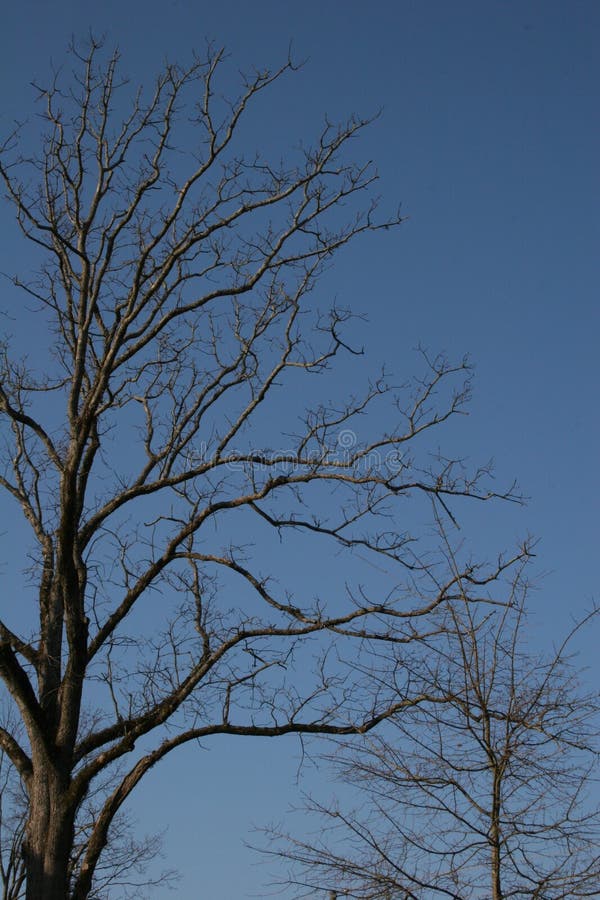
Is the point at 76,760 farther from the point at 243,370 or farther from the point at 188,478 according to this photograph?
the point at 243,370

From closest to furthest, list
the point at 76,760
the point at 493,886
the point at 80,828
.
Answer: the point at 493,886 < the point at 76,760 < the point at 80,828

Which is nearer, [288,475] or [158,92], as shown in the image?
[288,475]

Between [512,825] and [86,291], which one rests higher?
[86,291]

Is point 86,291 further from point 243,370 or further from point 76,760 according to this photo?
point 76,760

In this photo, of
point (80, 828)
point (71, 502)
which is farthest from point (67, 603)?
point (80, 828)

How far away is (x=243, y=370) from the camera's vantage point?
9.95 meters

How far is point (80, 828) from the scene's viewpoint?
45.6 feet

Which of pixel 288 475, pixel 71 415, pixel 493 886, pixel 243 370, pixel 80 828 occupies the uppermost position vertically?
pixel 243 370

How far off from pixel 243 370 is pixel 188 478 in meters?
1.36

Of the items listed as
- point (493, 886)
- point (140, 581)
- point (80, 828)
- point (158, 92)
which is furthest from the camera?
point (80, 828)

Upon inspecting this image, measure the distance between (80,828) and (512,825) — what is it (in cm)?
954

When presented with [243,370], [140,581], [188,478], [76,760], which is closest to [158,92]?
[243,370]

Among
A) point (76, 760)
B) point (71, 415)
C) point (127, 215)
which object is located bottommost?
point (76, 760)

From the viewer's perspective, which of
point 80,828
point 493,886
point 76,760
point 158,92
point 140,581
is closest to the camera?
point 493,886
